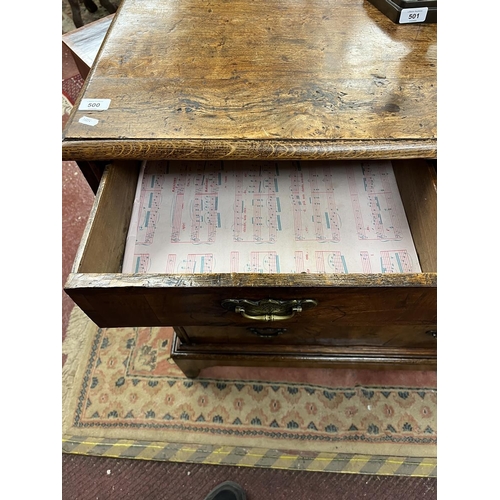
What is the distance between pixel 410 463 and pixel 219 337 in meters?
0.51

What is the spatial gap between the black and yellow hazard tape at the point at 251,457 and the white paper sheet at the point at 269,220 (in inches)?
19.5

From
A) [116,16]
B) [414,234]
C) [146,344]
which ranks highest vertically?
[116,16]

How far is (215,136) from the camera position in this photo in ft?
1.67

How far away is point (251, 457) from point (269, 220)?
1.82ft

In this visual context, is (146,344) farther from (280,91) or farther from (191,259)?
(280,91)

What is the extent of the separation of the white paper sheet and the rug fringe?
50 cm

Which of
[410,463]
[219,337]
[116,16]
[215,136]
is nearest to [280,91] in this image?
[215,136]

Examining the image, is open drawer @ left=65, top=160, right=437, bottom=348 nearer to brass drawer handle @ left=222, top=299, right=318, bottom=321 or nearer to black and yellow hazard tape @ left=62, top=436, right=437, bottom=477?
brass drawer handle @ left=222, top=299, right=318, bottom=321

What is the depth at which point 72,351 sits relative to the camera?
967mm

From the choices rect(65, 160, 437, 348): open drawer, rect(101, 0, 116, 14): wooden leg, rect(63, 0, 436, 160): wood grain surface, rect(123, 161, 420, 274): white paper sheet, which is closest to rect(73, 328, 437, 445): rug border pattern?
rect(65, 160, 437, 348): open drawer

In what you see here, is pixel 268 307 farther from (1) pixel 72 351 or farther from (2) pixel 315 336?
(1) pixel 72 351

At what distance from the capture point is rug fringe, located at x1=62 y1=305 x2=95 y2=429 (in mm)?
908

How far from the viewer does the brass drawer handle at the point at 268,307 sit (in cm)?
47

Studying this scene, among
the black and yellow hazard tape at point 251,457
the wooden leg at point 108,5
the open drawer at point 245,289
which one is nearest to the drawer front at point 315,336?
the open drawer at point 245,289
